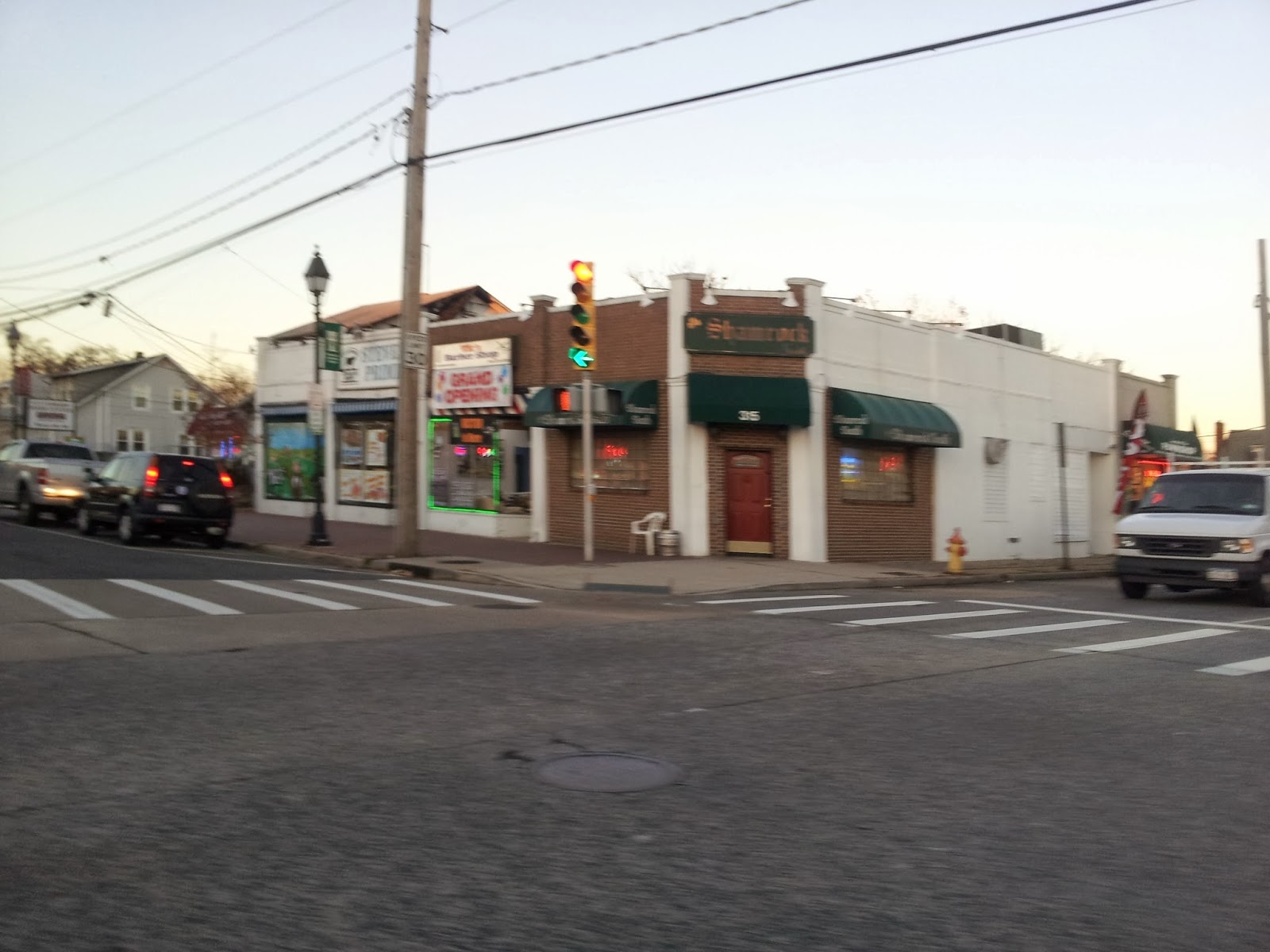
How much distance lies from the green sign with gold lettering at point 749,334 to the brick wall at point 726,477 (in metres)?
1.60

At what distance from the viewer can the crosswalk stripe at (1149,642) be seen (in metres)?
10.4

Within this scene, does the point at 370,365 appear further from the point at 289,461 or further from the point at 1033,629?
the point at 1033,629

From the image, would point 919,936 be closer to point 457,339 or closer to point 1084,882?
point 1084,882

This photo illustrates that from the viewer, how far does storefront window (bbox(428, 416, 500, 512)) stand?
2534 centimetres

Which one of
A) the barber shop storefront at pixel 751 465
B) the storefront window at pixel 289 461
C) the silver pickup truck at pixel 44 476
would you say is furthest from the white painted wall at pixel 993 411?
the silver pickup truck at pixel 44 476

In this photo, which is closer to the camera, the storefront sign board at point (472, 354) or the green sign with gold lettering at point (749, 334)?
the green sign with gold lettering at point (749, 334)

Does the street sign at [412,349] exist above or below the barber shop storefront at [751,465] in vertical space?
above

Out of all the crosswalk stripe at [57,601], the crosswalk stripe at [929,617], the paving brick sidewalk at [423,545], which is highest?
the paving brick sidewalk at [423,545]

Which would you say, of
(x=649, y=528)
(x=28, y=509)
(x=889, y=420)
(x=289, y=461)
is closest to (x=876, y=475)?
(x=889, y=420)

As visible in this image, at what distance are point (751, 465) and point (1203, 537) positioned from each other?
8.72 m

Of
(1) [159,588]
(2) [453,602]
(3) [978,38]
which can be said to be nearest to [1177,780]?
(2) [453,602]

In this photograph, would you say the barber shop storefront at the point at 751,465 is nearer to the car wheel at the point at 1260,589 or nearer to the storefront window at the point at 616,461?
the storefront window at the point at 616,461

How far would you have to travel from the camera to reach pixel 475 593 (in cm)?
1442

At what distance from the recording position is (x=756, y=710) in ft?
23.7
